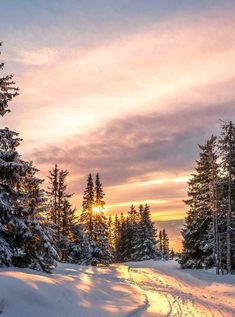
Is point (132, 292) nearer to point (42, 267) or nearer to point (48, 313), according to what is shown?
point (42, 267)

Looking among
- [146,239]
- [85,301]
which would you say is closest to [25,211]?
[85,301]

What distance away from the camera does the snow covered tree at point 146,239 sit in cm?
7206

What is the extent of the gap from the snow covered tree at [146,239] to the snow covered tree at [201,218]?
95.0 ft

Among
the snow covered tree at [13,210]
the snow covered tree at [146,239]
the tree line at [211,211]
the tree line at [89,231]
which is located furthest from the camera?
the snow covered tree at [146,239]

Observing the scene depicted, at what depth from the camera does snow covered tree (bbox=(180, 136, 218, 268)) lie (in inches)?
1543

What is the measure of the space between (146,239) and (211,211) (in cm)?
3517

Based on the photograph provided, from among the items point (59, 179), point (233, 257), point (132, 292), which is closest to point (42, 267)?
point (132, 292)

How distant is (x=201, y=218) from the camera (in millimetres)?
40750

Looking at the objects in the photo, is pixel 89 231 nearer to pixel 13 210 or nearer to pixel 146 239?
pixel 146 239

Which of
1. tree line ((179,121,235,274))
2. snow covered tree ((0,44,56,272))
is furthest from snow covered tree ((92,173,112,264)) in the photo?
snow covered tree ((0,44,56,272))

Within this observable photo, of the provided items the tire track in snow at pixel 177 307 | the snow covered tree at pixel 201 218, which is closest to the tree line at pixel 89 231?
the snow covered tree at pixel 201 218

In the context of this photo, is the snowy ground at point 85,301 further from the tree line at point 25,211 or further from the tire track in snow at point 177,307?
the tree line at point 25,211

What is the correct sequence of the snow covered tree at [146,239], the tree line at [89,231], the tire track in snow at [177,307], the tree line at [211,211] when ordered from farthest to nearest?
the snow covered tree at [146,239] < the tree line at [89,231] < the tree line at [211,211] < the tire track in snow at [177,307]

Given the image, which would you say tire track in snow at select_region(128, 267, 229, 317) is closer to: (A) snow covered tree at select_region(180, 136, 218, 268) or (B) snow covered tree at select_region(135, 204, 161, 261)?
(A) snow covered tree at select_region(180, 136, 218, 268)
